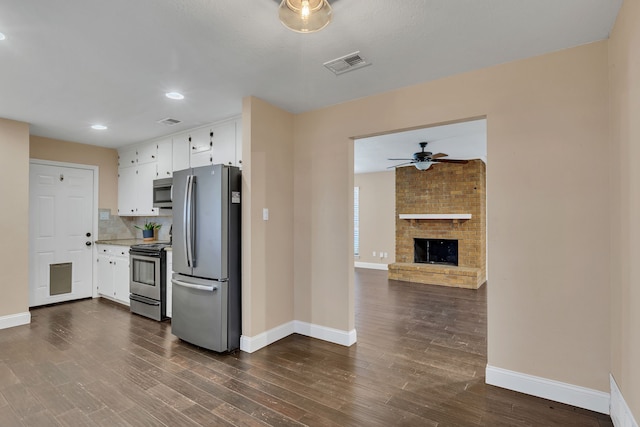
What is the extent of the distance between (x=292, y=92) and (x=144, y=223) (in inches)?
161

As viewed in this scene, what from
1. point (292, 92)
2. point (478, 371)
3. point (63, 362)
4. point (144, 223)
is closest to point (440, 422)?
point (478, 371)

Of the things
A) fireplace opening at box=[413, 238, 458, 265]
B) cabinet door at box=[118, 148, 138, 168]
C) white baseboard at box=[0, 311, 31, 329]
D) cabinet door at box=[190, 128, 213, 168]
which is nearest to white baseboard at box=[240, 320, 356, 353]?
cabinet door at box=[190, 128, 213, 168]

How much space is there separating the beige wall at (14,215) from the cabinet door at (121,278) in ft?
3.35

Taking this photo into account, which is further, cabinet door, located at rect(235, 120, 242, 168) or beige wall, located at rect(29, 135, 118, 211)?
beige wall, located at rect(29, 135, 118, 211)

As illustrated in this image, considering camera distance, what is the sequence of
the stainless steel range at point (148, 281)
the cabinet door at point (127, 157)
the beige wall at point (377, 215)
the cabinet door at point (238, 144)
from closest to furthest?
1. the cabinet door at point (238, 144)
2. the stainless steel range at point (148, 281)
3. the cabinet door at point (127, 157)
4. the beige wall at point (377, 215)

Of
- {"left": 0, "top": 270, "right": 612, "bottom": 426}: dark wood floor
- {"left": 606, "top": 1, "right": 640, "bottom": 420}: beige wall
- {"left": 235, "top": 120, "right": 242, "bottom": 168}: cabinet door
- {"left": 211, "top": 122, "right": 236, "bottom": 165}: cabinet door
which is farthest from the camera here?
{"left": 211, "top": 122, "right": 236, "bottom": 165}: cabinet door

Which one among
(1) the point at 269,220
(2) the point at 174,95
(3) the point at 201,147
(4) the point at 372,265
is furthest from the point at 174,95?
(4) the point at 372,265

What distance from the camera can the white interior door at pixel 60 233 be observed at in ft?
15.2

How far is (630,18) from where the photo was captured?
1.70 m

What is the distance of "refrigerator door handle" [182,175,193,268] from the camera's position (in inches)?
129

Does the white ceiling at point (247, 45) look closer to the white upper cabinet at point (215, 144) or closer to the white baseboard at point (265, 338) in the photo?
the white upper cabinet at point (215, 144)

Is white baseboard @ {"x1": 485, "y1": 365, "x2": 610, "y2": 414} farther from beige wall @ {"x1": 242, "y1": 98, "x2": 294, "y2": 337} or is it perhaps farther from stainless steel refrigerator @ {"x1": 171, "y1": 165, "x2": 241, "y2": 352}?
stainless steel refrigerator @ {"x1": 171, "y1": 165, "x2": 241, "y2": 352}

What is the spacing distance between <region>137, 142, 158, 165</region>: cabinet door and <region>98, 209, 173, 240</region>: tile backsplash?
3.12 ft

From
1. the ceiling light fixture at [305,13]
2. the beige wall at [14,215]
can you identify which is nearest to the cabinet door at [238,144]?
the ceiling light fixture at [305,13]
